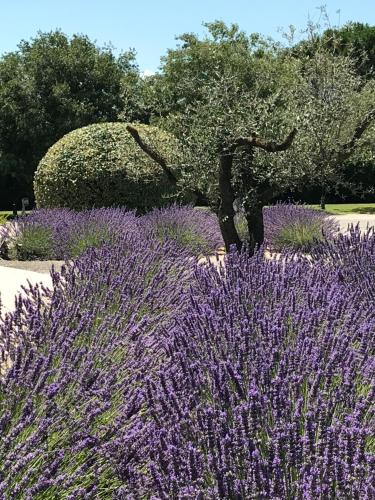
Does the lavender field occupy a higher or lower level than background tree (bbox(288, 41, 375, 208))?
lower

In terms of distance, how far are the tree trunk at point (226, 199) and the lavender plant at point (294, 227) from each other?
141 centimetres

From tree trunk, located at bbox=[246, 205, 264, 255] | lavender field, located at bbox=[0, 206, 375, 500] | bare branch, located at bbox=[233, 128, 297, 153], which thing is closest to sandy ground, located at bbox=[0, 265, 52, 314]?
lavender field, located at bbox=[0, 206, 375, 500]

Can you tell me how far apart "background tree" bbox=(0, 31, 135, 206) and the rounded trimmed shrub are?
1197 cm

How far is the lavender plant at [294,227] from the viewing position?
32.8 ft

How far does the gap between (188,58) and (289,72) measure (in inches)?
396

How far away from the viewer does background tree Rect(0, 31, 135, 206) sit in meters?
24.6

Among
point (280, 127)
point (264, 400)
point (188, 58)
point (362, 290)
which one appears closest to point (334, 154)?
point (280, 127)

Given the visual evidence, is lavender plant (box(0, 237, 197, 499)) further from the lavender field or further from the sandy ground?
the sandy ground

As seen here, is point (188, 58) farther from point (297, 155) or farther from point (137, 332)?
point (137, 332)

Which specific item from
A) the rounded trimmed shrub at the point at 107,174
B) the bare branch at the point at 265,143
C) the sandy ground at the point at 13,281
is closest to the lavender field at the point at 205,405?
the sandy ground at the point at 13,281

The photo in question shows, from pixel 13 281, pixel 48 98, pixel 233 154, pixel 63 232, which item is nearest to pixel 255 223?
pixel 233 154

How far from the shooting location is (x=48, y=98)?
25062 millimetres

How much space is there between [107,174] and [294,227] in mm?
3699

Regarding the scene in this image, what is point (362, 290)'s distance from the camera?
13.8 ft
